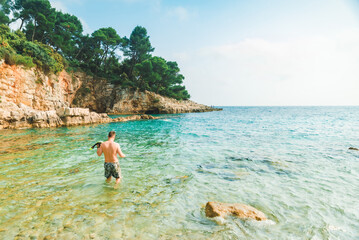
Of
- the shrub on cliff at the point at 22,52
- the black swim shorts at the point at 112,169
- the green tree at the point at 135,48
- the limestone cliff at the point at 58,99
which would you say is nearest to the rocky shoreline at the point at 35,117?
the limestone cliff at the point at 58,99

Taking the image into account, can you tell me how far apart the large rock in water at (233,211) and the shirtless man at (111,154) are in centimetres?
298

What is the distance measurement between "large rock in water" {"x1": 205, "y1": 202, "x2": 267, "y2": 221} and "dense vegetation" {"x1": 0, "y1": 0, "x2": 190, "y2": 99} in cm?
2939

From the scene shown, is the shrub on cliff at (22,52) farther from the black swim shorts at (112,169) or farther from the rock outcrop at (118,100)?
the black swim shorts at (112,169)

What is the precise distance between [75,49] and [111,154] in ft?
179

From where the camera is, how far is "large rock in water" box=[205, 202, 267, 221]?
429 centimetres

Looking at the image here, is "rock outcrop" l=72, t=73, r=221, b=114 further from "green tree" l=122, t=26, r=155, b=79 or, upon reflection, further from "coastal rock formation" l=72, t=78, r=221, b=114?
"green tree" l=122, t=26, r=155, b=79

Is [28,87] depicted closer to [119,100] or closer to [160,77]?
[119,100]

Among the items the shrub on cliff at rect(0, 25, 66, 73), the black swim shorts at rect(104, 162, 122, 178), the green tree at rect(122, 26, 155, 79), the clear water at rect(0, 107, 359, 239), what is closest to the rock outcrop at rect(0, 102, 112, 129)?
the shrub on cliff at rect(0, 25, 66, 73)

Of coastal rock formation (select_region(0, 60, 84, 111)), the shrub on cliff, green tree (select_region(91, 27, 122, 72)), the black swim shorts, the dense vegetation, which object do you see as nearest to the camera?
the black swim shorts

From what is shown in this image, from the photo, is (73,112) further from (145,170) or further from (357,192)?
(357,192)

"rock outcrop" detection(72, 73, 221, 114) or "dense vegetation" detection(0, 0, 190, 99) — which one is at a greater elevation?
"dense vegetation" detection(0, 0, 190, 99)

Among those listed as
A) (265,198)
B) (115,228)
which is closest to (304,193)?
(265,198)

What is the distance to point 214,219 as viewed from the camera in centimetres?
420

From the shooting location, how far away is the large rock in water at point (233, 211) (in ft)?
14.1
